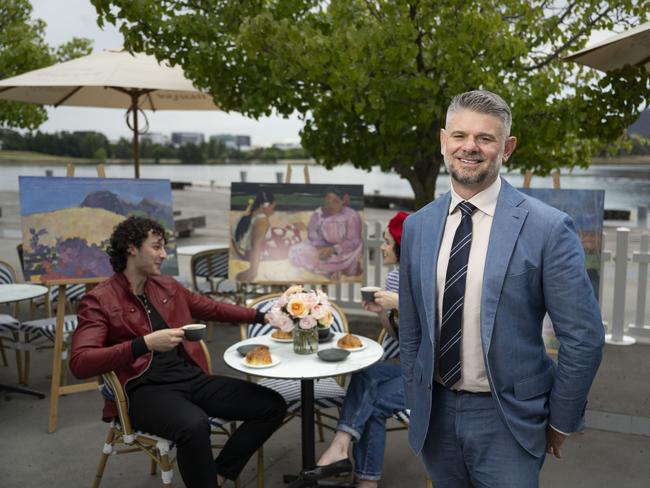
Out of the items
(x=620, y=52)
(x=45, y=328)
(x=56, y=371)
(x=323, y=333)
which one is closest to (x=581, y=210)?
(x=620, y=52)

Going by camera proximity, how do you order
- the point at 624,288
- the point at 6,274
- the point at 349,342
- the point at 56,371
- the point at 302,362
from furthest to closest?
the point at 624,288 → the point at 6,274 → the point at 56,371 → the point at 349,342 → the point at 302,362

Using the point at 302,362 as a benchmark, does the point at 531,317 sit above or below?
above

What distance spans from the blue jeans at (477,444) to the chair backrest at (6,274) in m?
4.56

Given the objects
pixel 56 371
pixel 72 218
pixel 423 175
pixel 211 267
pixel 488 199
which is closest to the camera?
pixel 488 199

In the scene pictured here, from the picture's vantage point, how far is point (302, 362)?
318 centimetres

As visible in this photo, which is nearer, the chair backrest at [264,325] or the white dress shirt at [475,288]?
the white dress shirt at [475,288]

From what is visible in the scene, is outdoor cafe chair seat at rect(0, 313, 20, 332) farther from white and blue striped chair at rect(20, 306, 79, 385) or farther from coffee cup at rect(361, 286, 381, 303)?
coffee cup at rect(361, 286, 381, 303)

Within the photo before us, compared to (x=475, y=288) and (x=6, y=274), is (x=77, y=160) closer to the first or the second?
(x=6, y=274)

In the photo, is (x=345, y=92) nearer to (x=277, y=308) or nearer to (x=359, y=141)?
(x=359, y=141)

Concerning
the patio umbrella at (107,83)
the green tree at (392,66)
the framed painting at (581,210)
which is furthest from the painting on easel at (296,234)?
the patio umbrella at (107,83)

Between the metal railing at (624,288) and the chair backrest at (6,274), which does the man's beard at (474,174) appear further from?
the chair backrest at (6,274)

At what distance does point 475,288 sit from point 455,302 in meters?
0.07

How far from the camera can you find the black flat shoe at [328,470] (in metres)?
3.16

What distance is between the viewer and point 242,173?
29.6m
